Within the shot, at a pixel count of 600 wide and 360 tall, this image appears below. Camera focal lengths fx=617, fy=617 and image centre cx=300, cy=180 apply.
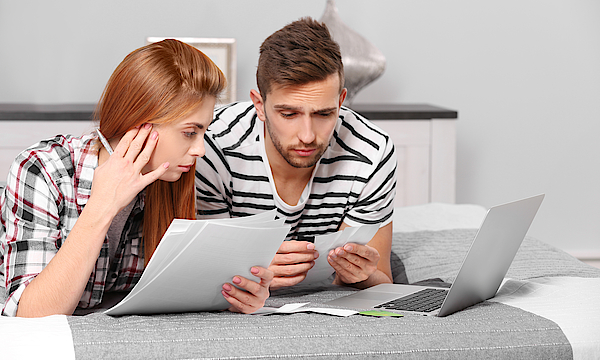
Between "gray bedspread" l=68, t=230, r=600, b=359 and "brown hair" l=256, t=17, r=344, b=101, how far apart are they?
0.52 m

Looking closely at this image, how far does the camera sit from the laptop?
38.3 inches

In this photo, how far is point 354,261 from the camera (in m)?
1.26

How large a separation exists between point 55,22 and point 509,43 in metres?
2.05

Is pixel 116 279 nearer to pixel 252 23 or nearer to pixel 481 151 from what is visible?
pixel 252 23

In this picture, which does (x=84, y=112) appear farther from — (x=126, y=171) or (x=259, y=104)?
(x=126, y=171)

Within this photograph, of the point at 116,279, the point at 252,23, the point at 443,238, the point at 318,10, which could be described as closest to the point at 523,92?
the point at 318,10

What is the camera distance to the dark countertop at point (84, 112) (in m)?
2.17

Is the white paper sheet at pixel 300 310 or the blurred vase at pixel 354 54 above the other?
the blurred vase at pixel 354 54

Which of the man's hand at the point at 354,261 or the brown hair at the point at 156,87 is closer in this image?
the brown hair at the point at 156,87

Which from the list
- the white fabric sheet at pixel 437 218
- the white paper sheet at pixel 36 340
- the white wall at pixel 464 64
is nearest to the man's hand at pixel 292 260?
the white paper sheet at pixel 36 340

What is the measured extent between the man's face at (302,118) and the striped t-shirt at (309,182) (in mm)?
130

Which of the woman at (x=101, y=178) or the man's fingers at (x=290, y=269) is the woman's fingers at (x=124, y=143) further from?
the man's fingers at (x=290, y=269)

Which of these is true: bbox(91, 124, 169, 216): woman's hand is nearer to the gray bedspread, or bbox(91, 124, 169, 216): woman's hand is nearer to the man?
the gray bedspread

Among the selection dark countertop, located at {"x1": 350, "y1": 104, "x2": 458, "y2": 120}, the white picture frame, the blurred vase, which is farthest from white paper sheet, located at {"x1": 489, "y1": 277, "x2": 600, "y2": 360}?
the white picture frame
